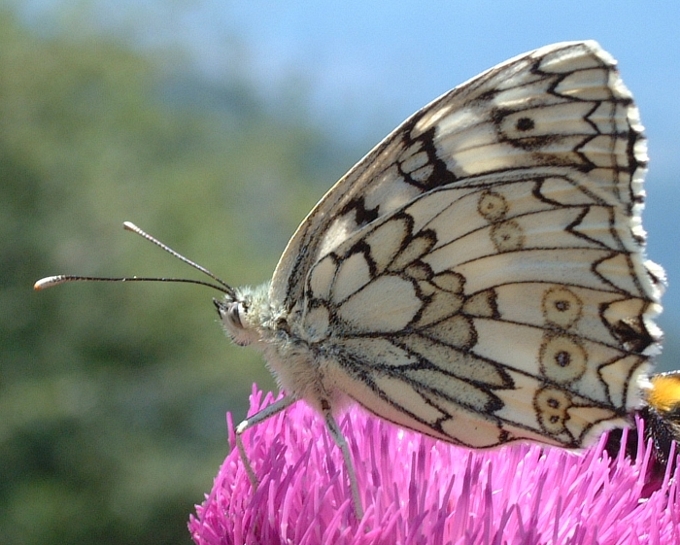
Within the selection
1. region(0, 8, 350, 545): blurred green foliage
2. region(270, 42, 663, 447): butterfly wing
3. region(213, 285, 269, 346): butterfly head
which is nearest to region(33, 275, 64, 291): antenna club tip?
region(213, 285, 269, 346): butterfly head

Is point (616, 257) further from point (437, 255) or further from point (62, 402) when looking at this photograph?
point (62, 402)

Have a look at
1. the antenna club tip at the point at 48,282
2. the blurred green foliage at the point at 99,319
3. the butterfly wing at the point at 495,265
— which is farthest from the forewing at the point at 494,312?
the blurred green foliage at the point at 99,319

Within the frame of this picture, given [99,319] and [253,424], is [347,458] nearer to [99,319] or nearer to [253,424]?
[253,424]

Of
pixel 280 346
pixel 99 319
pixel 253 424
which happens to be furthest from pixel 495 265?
pixel 99 319

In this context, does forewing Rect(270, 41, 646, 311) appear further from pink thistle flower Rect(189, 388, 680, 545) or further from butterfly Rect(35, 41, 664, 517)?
pink thistle flower Rect(189, 388, 680, 545)

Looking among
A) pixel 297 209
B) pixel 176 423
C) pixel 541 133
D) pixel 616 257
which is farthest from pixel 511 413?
pixel 297 209

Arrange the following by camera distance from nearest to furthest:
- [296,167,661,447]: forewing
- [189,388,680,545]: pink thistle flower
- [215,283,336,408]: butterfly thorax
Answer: [189,388,680,545]: pink thistle flower < [296,167,661,447]: forewing < [215,283,336,408]: butterfly thorax
